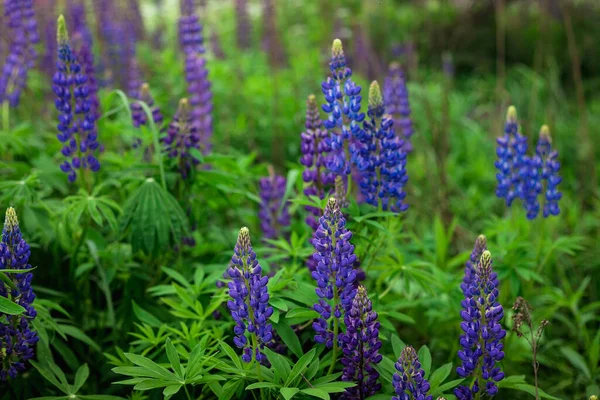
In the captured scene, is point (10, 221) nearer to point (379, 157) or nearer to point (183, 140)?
point (183, 140)

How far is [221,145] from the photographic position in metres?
4.94

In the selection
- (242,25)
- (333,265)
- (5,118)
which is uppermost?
(242,25)

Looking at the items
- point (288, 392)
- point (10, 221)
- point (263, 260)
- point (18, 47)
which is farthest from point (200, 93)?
point (288, 392)

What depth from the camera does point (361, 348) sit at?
2.28 m

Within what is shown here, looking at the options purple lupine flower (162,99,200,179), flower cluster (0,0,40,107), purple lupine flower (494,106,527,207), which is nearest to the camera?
purple lupine flower (162,99,200,179)

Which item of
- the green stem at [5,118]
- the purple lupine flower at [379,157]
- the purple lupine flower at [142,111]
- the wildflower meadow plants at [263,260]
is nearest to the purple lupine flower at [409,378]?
the wildflower meadow plants at [263,260]

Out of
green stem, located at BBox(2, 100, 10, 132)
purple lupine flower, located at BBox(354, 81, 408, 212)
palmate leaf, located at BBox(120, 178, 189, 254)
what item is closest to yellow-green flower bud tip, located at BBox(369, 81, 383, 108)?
purple lupine flower, located at BBox(354, 81, 408, 212)

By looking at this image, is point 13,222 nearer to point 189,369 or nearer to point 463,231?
point 189,369

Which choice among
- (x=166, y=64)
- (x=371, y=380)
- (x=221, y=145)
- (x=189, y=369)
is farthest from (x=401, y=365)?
(x=166, y=64)

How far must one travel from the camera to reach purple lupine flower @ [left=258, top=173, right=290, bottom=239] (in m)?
3.46

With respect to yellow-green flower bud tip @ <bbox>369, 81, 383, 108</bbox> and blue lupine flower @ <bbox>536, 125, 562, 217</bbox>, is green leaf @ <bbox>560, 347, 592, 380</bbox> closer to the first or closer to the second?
blue lupine flower @ <bbox>536, 125, 562, 217</bbox>

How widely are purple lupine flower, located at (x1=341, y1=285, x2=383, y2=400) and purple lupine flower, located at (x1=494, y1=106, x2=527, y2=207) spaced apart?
1.40m

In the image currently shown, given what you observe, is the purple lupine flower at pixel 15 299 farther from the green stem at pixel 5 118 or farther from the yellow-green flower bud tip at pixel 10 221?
the green stem at pixel 5 118

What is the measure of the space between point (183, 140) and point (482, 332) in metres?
1.57
